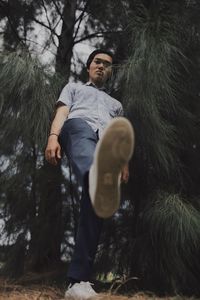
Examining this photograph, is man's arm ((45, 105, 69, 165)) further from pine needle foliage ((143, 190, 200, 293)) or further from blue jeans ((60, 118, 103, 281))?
pine needle foliage ((143, 190, 200, 293))

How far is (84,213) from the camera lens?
129 centimetres

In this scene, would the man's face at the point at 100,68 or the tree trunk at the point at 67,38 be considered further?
the tree trunk at the point at 67,38

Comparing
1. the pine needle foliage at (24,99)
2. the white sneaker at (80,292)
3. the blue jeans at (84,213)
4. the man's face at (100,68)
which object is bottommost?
the white sneaker at (80,292)

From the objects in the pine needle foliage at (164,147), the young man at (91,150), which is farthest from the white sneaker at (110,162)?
the pine needle foliage at (164,147)

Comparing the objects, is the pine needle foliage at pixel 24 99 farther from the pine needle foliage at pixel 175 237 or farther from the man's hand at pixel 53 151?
the pine needle foliage at pixel 175 237

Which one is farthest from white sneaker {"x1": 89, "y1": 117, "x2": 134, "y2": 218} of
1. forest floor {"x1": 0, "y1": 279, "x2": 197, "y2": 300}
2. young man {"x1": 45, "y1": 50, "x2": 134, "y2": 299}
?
forest floor {"x1": 0, "y1": 279, "x2": 197, "y2": 300}

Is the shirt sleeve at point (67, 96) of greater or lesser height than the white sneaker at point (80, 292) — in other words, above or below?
above

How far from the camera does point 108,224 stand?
5.66ft

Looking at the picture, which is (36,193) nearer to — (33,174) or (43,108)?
(33,174)

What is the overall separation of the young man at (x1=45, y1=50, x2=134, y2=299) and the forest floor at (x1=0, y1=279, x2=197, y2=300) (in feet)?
0.22

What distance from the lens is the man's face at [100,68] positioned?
5.11 feet

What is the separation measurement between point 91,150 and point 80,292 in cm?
33

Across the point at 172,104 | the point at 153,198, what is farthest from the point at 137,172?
the point at 172,104

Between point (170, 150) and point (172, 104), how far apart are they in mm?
148
